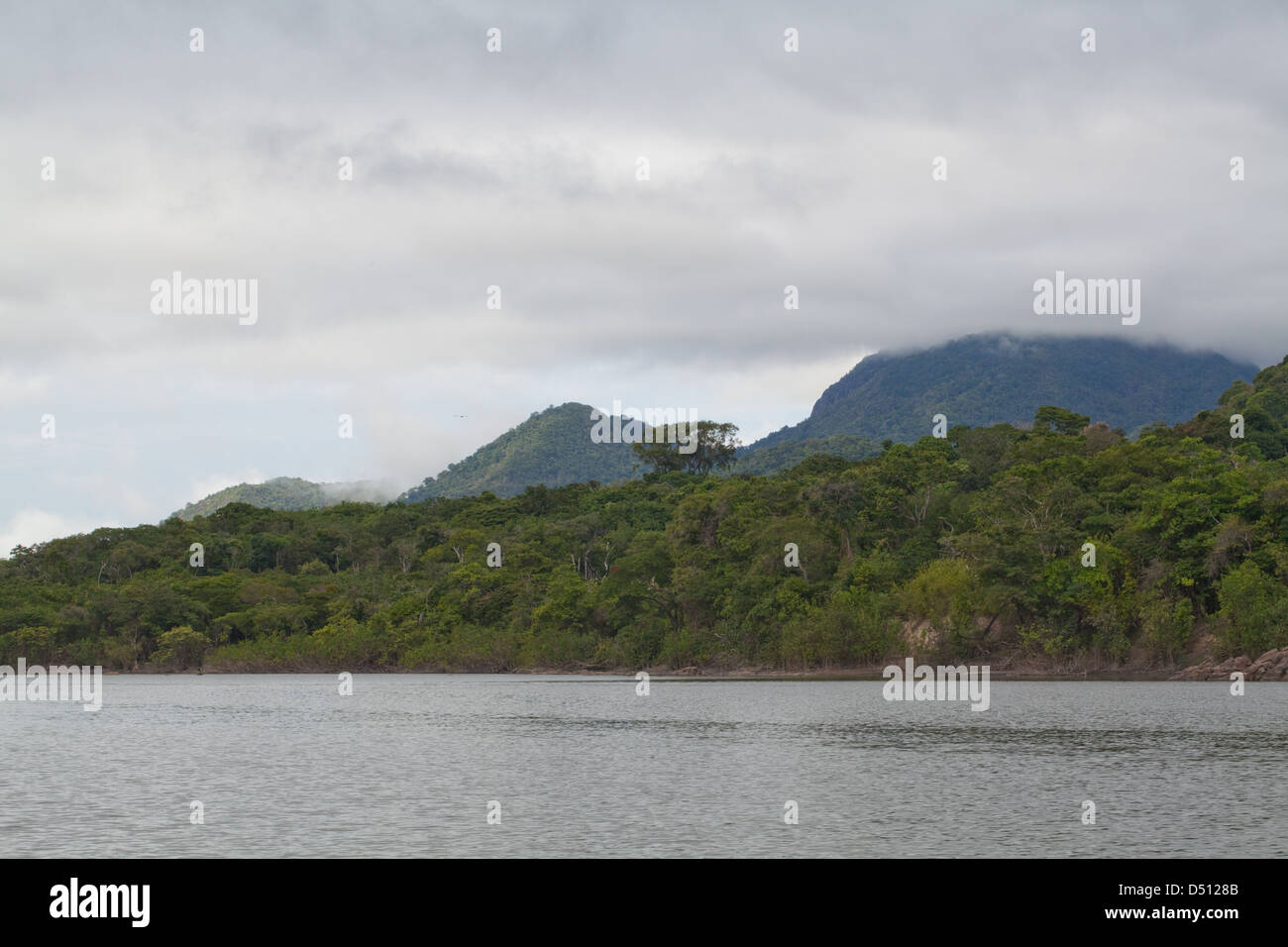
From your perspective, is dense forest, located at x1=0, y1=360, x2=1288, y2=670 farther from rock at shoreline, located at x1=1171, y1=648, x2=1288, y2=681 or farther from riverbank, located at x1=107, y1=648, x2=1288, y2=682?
rock at shoreline, located at x1=1171, y1=648, x2=1288, y2=681

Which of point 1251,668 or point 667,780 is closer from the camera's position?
point 667,780

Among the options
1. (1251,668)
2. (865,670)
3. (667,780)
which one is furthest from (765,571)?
(667,780)

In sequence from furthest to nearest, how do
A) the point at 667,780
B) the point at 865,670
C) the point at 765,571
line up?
the point at 765,571
the point at 865,670
the point at 667,780

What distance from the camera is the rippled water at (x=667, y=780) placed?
91.0 feet

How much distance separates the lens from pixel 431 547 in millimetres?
145125

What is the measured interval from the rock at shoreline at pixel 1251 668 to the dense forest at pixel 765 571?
3.33 ft

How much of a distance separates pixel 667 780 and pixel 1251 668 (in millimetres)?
57597

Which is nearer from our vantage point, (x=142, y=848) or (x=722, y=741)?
(x=142, y=848)

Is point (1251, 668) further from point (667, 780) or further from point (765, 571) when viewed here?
point (667, 780)

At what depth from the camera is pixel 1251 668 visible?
8219 centimetres

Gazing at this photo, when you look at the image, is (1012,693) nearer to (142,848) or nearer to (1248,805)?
(1248,805)

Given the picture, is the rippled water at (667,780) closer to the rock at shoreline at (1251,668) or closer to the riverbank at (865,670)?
the rock at shoreline at (1251,668)
